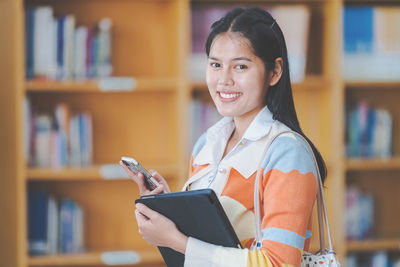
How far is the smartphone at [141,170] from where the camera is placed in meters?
1.35

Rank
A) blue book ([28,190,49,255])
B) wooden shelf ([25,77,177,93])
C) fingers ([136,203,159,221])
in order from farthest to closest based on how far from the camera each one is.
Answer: blue book ([28,190,49,255]) < wooden shelf ([25,77,177,93]) < fingers ([136,203,159,221])

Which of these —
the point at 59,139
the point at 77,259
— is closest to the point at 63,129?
the point at 59,139

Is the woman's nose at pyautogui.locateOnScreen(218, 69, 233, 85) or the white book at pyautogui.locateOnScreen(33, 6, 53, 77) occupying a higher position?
the white book at pyautogui.locateOnScreen(33, 6, 53, 77)

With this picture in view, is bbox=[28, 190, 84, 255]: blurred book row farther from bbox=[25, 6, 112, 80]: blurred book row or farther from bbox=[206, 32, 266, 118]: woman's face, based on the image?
bbox=[206, 32, 266, 118]: woman's face

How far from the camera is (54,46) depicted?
3.03 metres

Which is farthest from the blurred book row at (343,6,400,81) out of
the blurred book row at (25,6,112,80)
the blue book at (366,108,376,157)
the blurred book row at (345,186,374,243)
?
the blurred book row at (25,6,112,80)

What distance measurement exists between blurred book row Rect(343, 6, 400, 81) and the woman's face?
2019 millimetres

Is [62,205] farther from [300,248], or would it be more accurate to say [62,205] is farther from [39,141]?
[300,248]

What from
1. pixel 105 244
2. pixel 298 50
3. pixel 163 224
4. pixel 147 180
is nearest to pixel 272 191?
pixel 163 224

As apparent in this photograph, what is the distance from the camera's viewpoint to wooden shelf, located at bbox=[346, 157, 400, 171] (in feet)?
10.5

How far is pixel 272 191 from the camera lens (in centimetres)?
121

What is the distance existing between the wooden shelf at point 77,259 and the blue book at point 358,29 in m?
1.59

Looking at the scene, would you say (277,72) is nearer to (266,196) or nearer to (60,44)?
(266,196)

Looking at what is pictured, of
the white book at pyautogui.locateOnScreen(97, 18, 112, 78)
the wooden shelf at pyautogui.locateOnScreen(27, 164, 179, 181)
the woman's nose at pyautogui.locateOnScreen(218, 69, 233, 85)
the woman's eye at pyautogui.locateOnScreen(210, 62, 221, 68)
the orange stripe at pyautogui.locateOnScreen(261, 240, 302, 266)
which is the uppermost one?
the white book at pyautogui.locateOnScreen(97, 18, 112, 78)
